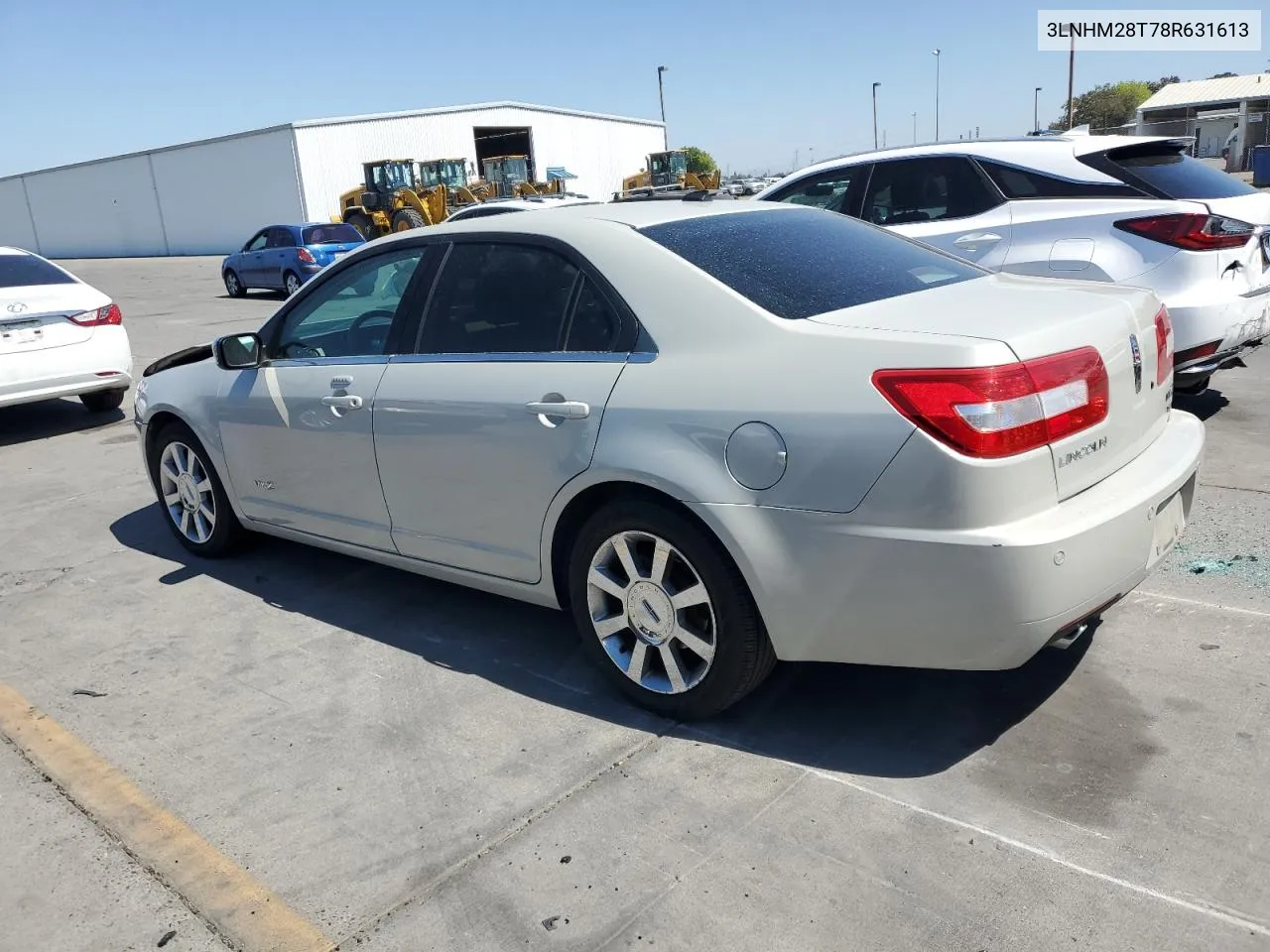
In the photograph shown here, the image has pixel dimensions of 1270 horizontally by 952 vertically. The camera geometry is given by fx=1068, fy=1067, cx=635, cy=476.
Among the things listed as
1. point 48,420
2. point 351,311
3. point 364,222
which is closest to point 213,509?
point 351,311

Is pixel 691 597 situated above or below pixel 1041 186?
below

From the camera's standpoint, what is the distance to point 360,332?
4.36 metres

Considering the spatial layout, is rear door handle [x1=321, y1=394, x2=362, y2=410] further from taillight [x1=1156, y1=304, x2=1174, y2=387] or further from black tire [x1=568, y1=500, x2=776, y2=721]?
taillight [x1=1156, y1=304, x2=1174, y2=387]

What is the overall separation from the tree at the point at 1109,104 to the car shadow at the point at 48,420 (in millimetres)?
71399

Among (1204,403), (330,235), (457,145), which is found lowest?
→ (1204,403)

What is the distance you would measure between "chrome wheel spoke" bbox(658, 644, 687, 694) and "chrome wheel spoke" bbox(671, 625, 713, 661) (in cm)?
6

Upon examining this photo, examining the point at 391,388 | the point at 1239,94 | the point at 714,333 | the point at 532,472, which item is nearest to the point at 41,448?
the point at 391,388

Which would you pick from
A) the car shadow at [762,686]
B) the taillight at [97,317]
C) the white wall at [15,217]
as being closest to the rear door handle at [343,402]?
the car shadow at [762,686]

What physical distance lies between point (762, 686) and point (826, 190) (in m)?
4.73

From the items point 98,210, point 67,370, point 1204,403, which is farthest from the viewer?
point 98,210

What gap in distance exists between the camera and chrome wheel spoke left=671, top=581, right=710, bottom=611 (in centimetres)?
318

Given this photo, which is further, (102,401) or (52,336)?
(102,401)

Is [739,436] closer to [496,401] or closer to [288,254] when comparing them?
[496,401]

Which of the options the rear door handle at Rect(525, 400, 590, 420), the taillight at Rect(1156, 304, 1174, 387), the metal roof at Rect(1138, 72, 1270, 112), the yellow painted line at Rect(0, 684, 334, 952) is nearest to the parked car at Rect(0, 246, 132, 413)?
the yellow painted line at Rect(0, 684, 334, 952)
